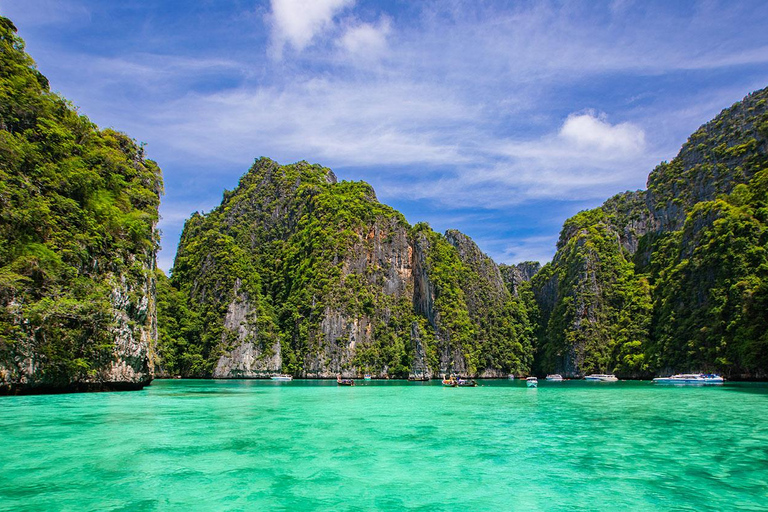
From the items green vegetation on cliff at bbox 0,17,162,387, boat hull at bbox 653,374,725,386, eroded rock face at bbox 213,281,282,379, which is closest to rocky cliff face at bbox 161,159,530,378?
eroded rock face at bbox 213,281,282,379

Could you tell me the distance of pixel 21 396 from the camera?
28625 millimetres

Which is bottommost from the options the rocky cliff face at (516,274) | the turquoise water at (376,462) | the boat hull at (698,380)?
the boat hull at (698,380)

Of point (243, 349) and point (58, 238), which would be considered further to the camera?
point (243, 349)

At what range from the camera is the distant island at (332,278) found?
3023cm

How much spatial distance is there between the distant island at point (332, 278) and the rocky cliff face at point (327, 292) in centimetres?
47

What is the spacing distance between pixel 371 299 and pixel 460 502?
93.6 metres

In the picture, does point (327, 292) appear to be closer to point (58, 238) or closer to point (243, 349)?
point (243, 349)

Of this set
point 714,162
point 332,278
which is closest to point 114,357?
point 332,278

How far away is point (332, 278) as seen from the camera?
102m

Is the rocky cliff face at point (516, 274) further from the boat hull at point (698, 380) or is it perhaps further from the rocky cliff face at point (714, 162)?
the boat hull at point (698, 380)

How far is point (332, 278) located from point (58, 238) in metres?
72.7

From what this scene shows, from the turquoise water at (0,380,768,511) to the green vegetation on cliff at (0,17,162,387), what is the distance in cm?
622

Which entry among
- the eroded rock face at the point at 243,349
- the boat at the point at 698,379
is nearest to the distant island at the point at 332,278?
the eroded rock face at the point at 243,349

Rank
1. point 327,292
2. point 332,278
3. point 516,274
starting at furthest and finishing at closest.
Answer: point 516,274, point 332,278, point 327,292
